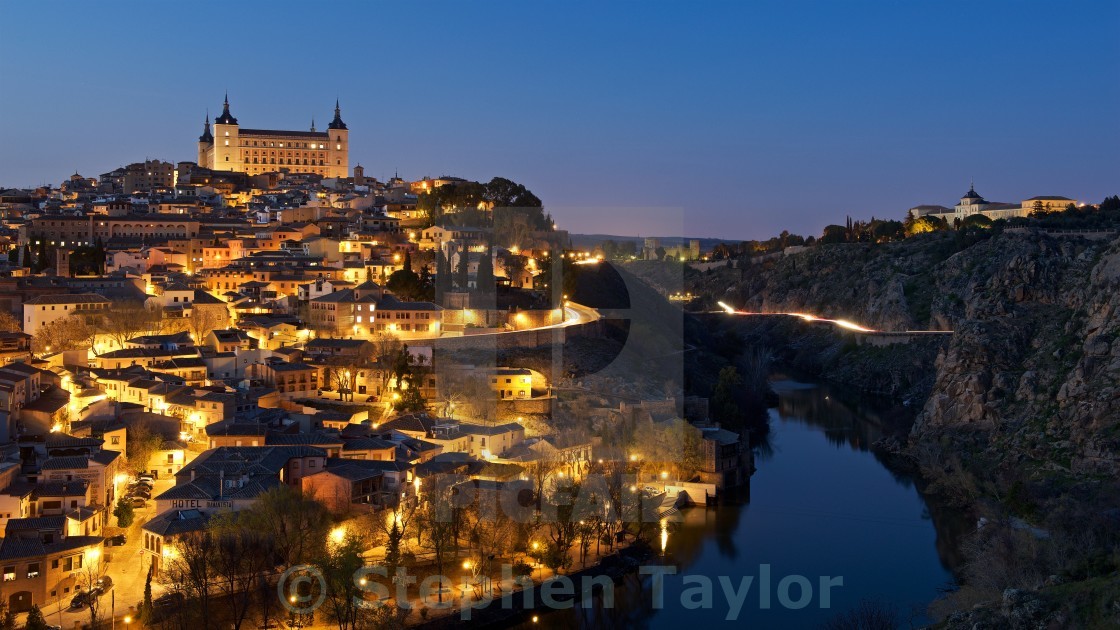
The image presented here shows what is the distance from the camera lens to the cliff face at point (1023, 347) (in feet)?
48.4

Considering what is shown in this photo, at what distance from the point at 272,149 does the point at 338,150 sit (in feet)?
8.64

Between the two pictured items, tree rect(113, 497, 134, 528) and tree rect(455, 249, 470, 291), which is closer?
tree rect(113, 497, 134, 528)

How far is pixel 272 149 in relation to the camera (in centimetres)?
4012

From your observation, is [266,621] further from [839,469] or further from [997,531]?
[839,469]

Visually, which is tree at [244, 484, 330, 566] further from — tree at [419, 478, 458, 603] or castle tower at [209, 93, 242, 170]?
castle tower at [209, 93, 242, 170]

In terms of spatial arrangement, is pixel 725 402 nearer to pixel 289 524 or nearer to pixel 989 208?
pixel 289 524

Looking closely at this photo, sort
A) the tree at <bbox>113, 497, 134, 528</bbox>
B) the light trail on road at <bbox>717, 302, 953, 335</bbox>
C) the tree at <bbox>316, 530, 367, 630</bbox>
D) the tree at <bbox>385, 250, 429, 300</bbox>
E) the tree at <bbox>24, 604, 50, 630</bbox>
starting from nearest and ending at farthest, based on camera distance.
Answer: the tree at <bbox>24, 604, 50, 630</bbox> → the tree at <bbox>316, 530, 367, 630</bbox> → the tree at <bbox>113, 497, 134, 528</bbox> → the tree at <bbox>385, 250, 429, 300</bbox> → the light trail on road at <bbox>717, 302, 953, 335</bbox>

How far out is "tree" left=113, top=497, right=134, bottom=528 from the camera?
10680 millimetres

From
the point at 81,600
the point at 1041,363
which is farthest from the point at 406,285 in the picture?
the point at 1041,363

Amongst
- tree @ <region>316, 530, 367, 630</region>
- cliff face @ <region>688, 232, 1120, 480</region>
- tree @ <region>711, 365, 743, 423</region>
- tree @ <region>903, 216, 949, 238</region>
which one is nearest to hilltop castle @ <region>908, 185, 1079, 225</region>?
tree @ <region>903, 216, 949, 238</region>

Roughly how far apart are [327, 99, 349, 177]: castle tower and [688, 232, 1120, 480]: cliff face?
72.6 feet

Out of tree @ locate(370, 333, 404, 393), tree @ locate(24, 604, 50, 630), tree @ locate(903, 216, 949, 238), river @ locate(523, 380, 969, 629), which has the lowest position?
river @ locate(523, 380, 969, 629)

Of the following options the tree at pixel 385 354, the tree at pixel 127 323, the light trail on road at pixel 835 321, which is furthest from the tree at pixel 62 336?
the light trail on road at pixel 835 321

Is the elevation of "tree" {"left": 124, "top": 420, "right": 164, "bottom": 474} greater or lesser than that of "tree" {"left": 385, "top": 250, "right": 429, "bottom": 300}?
lesser
